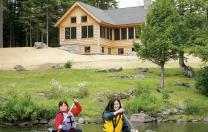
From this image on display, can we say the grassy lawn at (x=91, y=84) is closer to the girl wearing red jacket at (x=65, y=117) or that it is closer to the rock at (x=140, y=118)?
the rock at (x=140, y=118)

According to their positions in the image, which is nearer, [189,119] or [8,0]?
[189,119]

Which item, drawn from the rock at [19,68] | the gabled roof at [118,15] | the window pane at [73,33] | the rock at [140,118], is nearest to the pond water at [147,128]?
the rock at [140,118]

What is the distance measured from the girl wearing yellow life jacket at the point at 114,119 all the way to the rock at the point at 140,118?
18.1 metres

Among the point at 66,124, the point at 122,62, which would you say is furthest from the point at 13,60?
the point at 66,124

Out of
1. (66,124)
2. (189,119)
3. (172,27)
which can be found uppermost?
(172,27)

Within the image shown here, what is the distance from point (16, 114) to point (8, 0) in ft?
151

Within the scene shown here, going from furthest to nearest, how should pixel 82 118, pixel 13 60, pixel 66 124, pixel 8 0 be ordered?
pixel 8 0 < pixel 13 60 < pixel 82 118 < pixel 66 124

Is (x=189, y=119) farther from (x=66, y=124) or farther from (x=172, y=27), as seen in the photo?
(x=66, y=124)

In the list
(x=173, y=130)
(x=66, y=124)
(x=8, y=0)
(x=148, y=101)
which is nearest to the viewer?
(x=66, y=124)

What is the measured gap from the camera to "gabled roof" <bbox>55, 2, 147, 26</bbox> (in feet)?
207

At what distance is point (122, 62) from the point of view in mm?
49750

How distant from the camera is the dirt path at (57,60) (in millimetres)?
48375

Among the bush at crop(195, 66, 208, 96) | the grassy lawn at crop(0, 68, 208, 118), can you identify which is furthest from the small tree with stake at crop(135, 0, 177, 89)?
the bush at crop(195, 66, 208, 96)

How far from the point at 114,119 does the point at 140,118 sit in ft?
60.7
